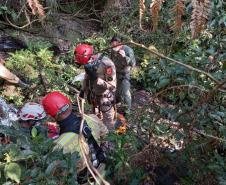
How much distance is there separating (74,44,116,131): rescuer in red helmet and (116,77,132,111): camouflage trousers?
1.31m

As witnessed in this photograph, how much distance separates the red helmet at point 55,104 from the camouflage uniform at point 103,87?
197 cm

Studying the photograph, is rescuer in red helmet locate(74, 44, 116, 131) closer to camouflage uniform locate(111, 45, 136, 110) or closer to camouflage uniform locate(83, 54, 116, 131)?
camouflage uniform locate(83, 54, 116, 131)

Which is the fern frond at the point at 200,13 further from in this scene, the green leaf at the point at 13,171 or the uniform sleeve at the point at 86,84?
the uniform sleeve at the point at 86,84

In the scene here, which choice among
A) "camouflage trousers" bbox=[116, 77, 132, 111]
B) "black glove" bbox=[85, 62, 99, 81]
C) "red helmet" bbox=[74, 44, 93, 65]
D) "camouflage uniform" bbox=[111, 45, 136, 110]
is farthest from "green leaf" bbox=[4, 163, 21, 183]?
"camouflage trousers" bbox=[116, 77, 132, 111]

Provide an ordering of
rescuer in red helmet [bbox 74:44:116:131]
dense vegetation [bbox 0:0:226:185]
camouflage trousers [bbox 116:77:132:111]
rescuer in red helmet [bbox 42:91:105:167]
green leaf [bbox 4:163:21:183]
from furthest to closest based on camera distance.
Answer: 1. camouflage trousers [bbox 116:77:132:111]
2. rescuer in red helmet [bbox 74:44:116:131]
3. rescuer in red helmet [bbox 42:91:105:167]
4. green leaf [bbox 4:163:21:183]
5. dense vegetation [bbox 0:0:226:185]

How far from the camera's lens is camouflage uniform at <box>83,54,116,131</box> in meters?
6.35

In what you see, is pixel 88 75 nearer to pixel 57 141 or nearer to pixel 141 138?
pixel 141 138

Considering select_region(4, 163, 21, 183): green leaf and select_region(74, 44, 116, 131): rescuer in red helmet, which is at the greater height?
select_region(4, 163, 21, 183): green leaf

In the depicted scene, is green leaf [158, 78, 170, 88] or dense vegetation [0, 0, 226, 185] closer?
dense vegetation [0, 0, 226, 185]

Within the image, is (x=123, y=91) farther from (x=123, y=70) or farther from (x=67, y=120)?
(x=67, y=120)

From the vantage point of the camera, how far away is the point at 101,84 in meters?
6.31

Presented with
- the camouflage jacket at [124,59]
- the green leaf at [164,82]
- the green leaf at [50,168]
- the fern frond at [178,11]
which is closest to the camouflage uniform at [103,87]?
the camouflage jacket at [124,59]

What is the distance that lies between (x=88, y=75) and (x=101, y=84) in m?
0.28

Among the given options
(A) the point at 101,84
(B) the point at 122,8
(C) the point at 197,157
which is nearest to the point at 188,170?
(C) the point at 197,157
